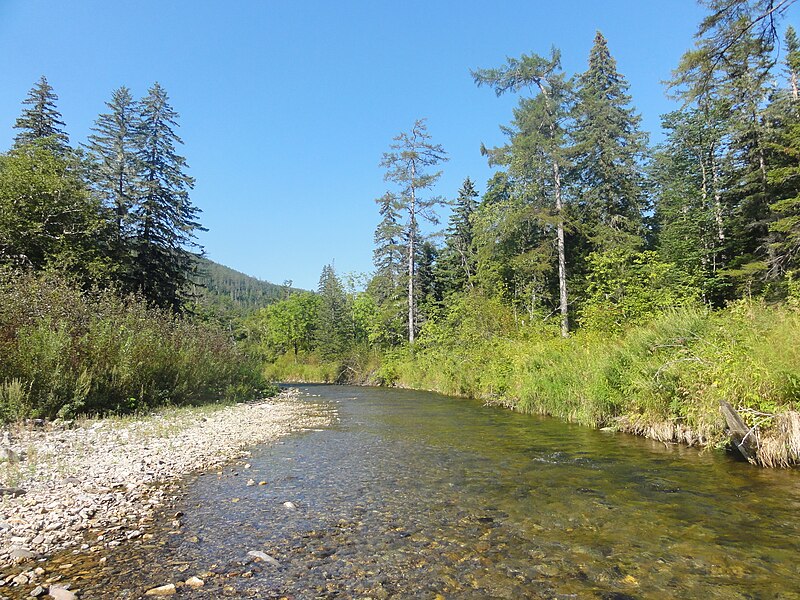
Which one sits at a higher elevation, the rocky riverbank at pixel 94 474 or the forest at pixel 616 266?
the forest at pixel 616 266

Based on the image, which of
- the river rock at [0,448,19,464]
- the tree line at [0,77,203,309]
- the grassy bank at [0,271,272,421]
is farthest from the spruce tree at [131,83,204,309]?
the river rock at [0,448,19,464]

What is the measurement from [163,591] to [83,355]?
33.3 ft

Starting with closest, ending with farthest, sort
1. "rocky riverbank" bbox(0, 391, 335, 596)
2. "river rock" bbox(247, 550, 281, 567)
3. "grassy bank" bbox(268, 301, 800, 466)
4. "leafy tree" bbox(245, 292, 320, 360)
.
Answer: "river rock" bbox(247, 550, 281, 567), "rocky riverbank" bbox(0, 391, 335, 596), "grassy bank" bbox(268, 301, 800, 466), "leafy tree" bbox(245, 292, 320, 360)

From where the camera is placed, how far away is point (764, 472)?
6973 mm

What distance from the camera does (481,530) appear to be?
5012 mm

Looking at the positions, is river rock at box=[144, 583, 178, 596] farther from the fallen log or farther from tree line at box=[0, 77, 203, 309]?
tree line at box=[0, 77, 203, 309]

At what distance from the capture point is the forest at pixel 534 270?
973cm

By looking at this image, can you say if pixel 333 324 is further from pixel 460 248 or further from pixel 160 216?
pixel 160 216

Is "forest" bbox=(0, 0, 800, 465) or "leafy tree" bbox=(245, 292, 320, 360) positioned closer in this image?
"forest" bbox=(0, 0, 800, 465)

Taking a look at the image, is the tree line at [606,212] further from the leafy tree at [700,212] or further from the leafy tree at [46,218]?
the leafy tree at [46,218]

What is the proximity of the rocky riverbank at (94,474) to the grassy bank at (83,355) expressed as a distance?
98cm

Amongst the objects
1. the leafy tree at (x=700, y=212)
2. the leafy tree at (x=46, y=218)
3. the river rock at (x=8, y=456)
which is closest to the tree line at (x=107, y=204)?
the leafy tree at (x=46, y=218)

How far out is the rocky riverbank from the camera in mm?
4312

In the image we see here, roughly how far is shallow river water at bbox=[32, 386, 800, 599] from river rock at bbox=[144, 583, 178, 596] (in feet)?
0.32
